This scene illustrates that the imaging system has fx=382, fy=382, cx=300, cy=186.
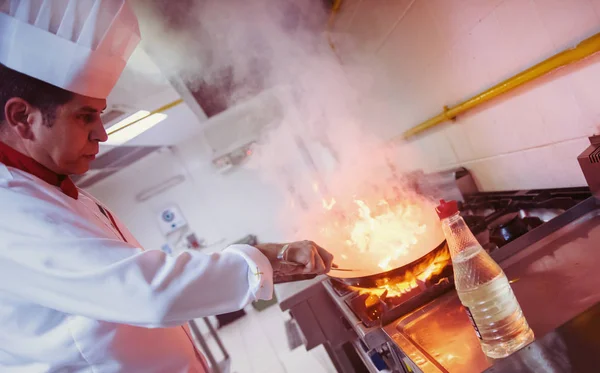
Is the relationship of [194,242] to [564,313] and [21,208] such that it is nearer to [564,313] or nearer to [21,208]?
[21,208]

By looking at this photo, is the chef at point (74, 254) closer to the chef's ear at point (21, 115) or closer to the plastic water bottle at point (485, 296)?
the chef's ear at point (21, 115)

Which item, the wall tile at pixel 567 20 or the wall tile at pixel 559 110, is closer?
the wall tile at pixel 567 20

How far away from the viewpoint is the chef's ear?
0.97 m

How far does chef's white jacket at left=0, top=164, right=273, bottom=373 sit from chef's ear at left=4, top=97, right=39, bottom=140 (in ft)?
0.35

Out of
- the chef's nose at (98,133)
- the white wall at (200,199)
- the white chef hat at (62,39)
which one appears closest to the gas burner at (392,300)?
the chef's nose at (98,133)

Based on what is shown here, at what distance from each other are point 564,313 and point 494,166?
1.15 meters

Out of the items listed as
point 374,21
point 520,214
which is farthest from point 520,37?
point 374,21

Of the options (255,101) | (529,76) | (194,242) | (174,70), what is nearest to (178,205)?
(194,242)

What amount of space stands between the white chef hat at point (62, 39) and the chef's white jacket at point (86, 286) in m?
0.28

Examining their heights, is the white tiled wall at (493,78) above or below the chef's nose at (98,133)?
below

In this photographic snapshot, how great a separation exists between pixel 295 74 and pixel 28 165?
2223 millimetres

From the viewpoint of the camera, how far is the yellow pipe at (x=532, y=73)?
103 cm

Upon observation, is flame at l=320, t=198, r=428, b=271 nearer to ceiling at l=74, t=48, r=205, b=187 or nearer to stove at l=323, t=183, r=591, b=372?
stove at l=323, t=183, r=591, b=372

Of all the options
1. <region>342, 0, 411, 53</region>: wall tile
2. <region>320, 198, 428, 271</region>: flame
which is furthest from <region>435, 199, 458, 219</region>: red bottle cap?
<region>342, 0, 411, 53</region>: wall tile
